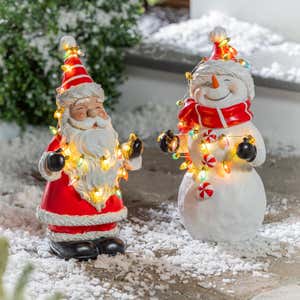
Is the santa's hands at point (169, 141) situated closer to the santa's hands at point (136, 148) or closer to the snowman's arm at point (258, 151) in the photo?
the santa's hands at point (136, 148)

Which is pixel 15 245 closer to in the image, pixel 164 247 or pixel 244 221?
pixel 164 247

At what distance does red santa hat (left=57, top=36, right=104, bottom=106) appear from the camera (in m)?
2.62

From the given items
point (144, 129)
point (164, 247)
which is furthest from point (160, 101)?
point (164, 247)

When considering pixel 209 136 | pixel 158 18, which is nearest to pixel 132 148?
pixel 209 136

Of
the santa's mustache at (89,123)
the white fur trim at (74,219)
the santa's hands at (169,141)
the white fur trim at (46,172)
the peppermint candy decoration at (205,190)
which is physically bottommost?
the white fur trim at (74,219)

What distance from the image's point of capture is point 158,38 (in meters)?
4.45

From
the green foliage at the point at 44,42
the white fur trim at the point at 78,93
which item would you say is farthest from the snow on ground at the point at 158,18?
the white fur trim at the point at 78,93

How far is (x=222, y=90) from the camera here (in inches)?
106

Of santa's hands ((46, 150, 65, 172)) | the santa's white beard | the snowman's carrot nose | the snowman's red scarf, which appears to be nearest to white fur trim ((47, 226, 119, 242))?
the santa's white beard

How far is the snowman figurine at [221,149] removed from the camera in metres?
2.70

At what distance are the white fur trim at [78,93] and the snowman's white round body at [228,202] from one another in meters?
0.39

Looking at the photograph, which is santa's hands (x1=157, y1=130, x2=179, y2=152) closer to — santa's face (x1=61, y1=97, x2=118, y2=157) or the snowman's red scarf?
the snowman's red scarf

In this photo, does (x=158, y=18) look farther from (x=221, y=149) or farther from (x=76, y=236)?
(x=76, y=236)

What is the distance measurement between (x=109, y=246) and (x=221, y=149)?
1.61ft
